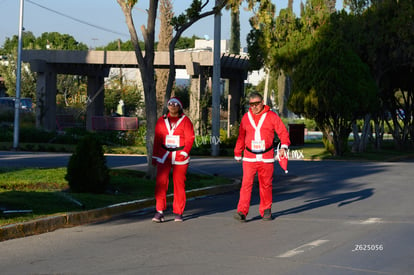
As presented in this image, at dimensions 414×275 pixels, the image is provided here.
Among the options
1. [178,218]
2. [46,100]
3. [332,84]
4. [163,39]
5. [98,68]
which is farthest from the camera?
[163,39]

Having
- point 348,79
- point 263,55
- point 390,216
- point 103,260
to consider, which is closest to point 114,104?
point 263,55

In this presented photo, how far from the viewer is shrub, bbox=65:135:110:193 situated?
46.2ft

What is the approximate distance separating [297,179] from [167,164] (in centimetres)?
938

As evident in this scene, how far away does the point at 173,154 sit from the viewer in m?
12.0

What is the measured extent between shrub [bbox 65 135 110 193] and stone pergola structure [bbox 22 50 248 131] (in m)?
21.8

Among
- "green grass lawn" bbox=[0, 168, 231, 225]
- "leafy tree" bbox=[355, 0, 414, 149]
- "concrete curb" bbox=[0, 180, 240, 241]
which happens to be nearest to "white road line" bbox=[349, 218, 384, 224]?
"concrete curb" bbox=[0, 180, 240, 241]

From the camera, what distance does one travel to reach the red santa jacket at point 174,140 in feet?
39.4

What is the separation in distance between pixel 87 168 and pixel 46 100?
25.0 m

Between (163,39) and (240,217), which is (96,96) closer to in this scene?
(163,39)

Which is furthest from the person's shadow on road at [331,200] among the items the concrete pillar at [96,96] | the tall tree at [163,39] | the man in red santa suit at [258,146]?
the concrete pillar at [96,96]

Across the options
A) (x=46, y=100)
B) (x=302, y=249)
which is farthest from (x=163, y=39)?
(x=302, y=249)

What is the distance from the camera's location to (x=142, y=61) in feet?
55.1

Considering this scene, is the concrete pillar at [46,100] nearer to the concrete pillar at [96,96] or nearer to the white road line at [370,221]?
the concrete pillar at [96,96]

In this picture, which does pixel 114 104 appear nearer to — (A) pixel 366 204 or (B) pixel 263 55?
(B) pixel 263 55
